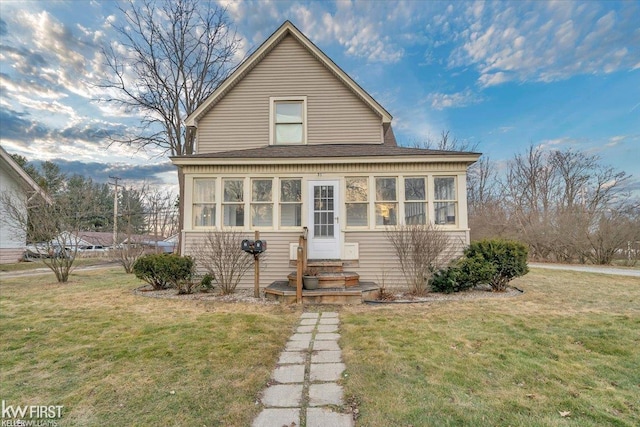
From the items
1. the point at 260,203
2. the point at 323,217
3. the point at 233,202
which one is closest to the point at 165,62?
the point at 233,202

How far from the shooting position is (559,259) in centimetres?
1680

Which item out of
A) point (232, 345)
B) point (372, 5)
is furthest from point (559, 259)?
point (232, 345)

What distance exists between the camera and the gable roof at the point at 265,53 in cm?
989

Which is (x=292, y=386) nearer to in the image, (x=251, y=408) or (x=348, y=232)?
(x=251, y=408)

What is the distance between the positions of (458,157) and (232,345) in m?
7.18

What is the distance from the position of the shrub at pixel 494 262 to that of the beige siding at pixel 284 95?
4644 millimetres

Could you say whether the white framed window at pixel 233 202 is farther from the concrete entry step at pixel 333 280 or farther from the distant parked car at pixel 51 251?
the distant parked car at pixel 51 251

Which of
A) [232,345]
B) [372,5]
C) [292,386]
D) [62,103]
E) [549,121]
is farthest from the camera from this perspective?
[549,121]

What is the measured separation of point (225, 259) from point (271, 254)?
1387mm

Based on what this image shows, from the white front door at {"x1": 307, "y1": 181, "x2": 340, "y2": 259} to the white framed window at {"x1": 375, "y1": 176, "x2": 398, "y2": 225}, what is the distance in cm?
113

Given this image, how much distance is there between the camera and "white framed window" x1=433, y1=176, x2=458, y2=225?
8508mm

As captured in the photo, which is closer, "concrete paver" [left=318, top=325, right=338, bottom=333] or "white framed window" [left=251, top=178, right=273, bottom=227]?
"concrete paver" [left=318, top=325, right=338, bottom=333]

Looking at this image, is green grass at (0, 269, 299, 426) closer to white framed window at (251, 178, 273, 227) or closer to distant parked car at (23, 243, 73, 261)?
white framed window at (251, 178, 273, 227)

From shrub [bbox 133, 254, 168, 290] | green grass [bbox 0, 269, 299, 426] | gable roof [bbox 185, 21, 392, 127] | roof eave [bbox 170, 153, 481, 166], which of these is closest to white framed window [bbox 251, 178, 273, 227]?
roof eave [bbox 170, 153, 481, 166]
